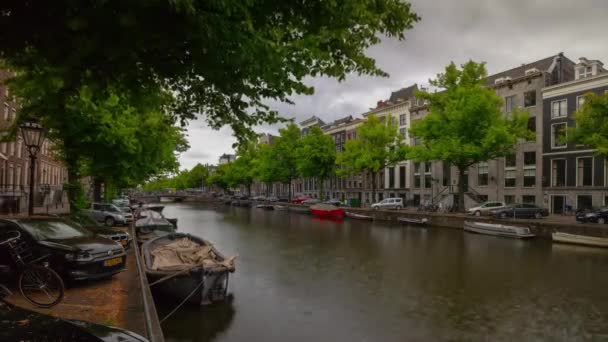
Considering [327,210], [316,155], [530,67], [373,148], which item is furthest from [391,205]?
[530,67]

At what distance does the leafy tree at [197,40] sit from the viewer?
4.32 meters

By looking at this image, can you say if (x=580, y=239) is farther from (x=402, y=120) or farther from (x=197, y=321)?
(x=402, y=120)

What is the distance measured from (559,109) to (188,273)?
4309 cm

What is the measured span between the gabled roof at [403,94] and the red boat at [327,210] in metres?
25.2

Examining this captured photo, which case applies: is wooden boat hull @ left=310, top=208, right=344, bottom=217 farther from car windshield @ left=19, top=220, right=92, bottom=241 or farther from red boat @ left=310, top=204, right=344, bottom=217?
car windshield @ left=19, top=220, right=92, bottom=241

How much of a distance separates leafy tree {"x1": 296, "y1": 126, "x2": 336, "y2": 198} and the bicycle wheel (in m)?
53.7

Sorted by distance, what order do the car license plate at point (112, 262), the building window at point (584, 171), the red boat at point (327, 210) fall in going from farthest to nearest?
the red boat at point (327, 210)
the building window at point (584, 171)
the car license plate at point (112, 262)

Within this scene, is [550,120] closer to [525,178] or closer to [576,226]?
[525,178]

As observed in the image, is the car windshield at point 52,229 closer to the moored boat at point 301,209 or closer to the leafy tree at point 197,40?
the leafy tree at point 197,40

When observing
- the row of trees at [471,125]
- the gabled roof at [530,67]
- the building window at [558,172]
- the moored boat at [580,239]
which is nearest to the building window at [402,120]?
the gabled roof at [530,67]

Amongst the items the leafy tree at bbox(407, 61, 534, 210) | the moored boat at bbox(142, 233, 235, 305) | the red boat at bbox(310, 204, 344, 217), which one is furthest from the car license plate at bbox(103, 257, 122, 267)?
the red boat at bbox(310, 204, 344, 217)

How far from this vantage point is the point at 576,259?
21453 mm

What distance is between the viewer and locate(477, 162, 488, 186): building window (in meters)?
47.5

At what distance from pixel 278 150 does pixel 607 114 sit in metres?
49.5
